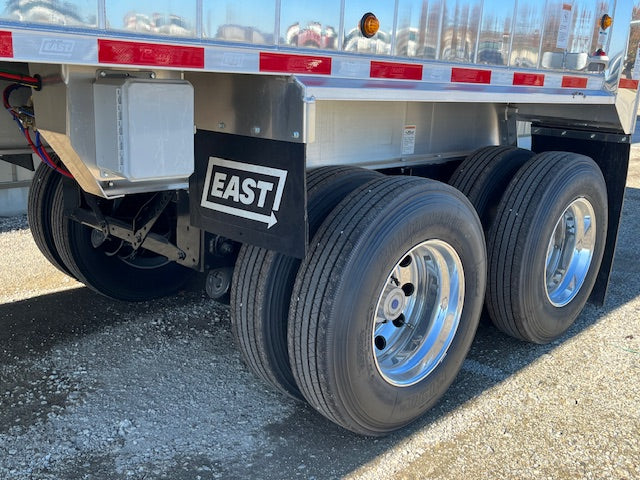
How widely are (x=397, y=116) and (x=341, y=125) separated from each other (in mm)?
383

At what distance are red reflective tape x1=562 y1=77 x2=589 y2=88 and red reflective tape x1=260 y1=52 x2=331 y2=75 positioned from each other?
5.07ft

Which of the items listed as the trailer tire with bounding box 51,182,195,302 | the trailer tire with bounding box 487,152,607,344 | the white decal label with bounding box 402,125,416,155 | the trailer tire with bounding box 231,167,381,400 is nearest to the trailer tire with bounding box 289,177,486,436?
the trailer tire with bounding box 231,167,381,400

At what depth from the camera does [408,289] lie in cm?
307

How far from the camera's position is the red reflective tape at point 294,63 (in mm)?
2057

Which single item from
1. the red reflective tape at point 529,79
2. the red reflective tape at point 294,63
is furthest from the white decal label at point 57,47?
the red reflective tape at point 529,79

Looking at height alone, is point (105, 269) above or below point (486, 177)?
below

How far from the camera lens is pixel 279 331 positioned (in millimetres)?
2668

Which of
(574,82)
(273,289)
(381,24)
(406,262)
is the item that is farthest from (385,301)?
(574,82)

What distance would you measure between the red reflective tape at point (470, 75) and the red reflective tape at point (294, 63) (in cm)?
69

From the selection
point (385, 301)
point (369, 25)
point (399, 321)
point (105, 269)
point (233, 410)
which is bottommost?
point (233, 410)

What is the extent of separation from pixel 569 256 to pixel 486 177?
0.94 meters

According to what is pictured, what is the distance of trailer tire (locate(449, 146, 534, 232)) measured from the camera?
11.4ft

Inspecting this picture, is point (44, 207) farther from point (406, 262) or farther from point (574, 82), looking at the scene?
point (574, 82)

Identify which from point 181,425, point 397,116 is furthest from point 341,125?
point 181,425
